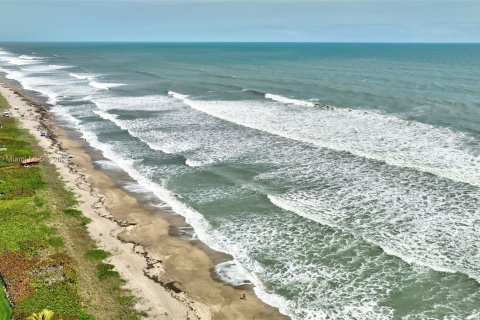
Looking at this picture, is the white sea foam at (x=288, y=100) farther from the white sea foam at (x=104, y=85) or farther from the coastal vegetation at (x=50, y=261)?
the coastal vegetation at (x=50, y=261)

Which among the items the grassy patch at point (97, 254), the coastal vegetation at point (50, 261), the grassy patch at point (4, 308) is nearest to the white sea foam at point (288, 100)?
the coastal vegetation at point (50, 261)

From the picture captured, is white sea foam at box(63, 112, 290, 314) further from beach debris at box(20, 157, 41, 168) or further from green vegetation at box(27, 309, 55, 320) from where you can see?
green vegetation at box(27, 309, 55, 320)

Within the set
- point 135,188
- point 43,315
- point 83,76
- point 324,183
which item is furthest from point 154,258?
point 83,76

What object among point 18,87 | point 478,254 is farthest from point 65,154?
point 18,87

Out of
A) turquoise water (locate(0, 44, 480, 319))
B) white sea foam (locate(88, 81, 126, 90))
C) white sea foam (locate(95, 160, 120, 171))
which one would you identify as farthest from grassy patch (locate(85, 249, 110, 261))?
white sea foam (locate(88, 81, 126, 90))

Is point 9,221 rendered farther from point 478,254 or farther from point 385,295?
point 478,254

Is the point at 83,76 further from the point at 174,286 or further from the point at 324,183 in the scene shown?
the point at 174,286
